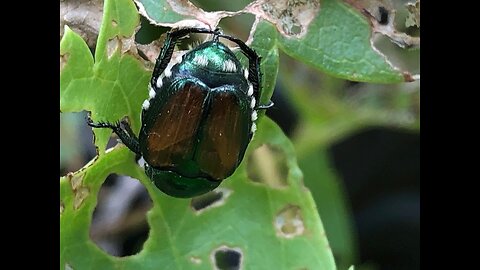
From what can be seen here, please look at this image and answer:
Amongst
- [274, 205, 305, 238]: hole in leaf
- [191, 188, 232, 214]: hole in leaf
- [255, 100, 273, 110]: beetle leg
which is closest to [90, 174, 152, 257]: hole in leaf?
[191, 188, 232, 214]: hole in leaf

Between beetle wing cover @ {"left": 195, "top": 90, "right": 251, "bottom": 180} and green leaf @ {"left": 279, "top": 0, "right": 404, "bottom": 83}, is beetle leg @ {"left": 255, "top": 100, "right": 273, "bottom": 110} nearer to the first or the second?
beetle wing cover @ {"left": 195, "top": 90, "right": 251, "bottom": 180}

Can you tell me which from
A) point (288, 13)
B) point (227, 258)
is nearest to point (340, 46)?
point (288, 13)

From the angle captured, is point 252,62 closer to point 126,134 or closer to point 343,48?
point 343,48

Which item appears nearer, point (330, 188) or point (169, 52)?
point (169, 52)

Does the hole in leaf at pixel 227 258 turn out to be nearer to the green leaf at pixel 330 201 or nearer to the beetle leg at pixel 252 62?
the beetle leg at pixel 252 62

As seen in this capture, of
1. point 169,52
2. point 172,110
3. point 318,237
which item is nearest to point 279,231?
point 318,237
